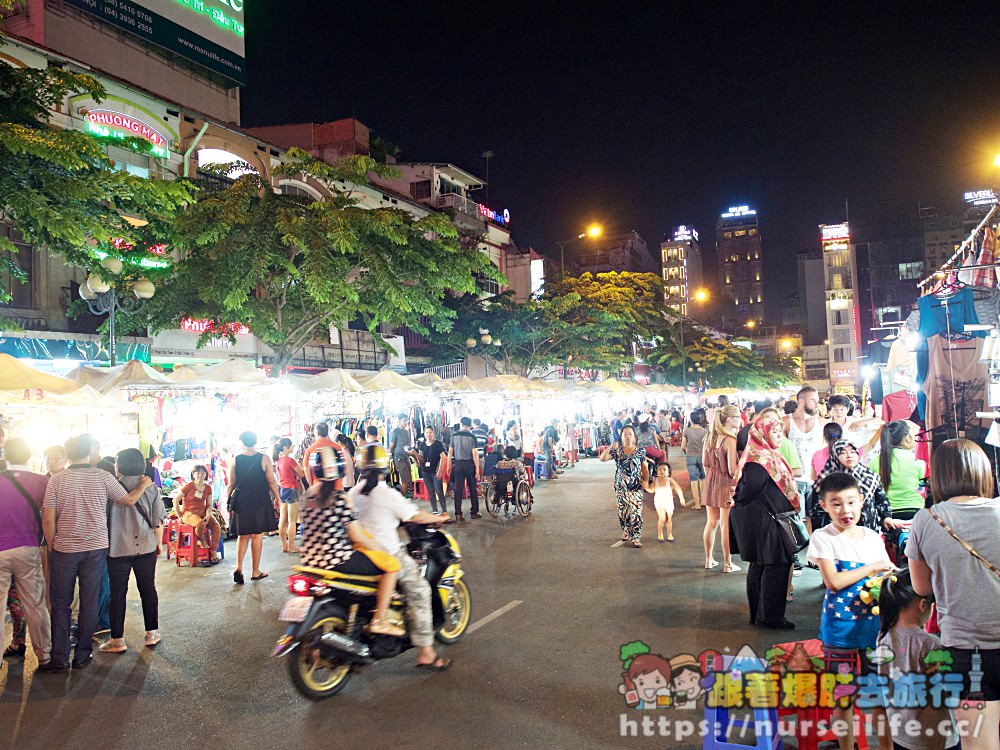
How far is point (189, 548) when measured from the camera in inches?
398

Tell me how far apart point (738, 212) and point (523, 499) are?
14359 centimetres

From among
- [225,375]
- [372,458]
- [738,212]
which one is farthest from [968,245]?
[738,212]

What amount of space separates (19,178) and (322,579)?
20.1ft

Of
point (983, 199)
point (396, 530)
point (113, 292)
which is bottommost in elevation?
point (396, 530)

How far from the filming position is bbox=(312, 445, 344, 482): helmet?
17.9ft

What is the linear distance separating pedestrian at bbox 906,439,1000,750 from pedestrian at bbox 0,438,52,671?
646 centimetres

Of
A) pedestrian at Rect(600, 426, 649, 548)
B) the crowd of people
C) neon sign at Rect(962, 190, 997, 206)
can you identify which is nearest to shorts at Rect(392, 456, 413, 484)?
pedestrian at Rect(600, 426, 649, 548)

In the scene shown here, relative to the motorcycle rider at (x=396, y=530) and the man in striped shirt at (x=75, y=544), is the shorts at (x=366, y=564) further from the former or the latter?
the man in striped shirt at (x=75, y=544)

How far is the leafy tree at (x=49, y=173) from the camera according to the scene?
7.42m

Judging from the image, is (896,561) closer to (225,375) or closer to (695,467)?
(695,467)

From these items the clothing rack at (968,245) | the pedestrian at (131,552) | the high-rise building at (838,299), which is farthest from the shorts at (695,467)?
the high-rise building at (838,299)

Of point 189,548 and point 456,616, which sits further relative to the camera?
point 189,548

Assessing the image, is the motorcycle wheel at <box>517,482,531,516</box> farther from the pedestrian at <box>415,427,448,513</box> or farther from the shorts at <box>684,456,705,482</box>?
the shorts at <box>684,456,705,482</box>

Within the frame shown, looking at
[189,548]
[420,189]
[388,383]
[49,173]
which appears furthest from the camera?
[420,189]
